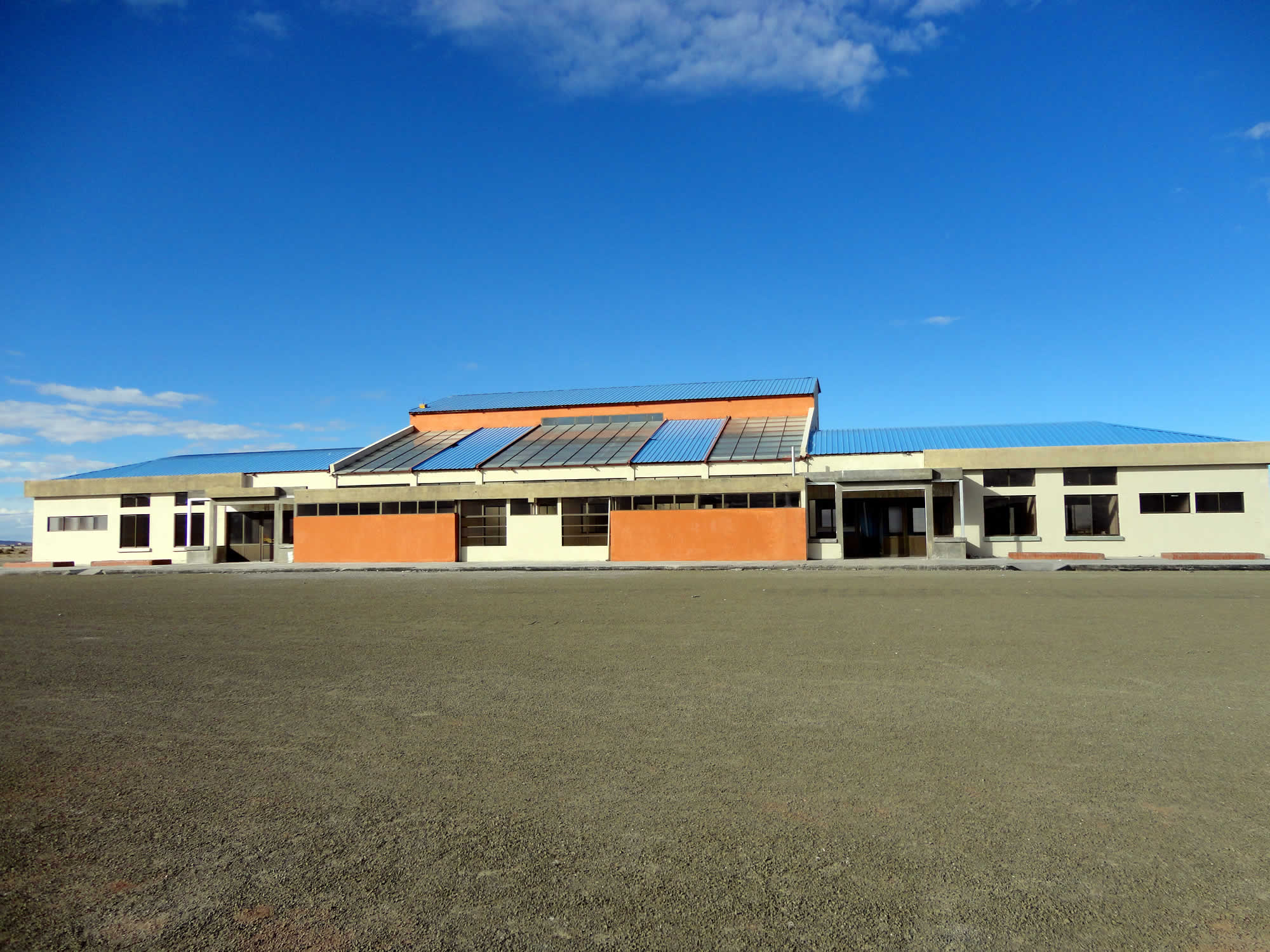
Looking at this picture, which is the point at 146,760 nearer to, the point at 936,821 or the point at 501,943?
the point at 501,943

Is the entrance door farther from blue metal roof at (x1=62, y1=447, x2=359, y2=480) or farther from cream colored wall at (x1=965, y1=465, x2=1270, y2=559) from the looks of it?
cream colored wall at (x1=965, y1=465, x2=1270, y2=559)

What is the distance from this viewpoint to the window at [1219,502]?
29.9 m

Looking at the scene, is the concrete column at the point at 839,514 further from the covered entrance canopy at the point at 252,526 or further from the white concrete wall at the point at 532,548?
the covered entrance canopy at the point at 252,526

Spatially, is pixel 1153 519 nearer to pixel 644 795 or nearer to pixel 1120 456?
pixel 1120 456

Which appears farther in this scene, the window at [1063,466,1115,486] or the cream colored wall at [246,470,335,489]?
the cream colored wall at [246,470,335,489]

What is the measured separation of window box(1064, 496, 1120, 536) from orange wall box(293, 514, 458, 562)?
81.9 ft

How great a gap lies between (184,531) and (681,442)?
2475 centimetres

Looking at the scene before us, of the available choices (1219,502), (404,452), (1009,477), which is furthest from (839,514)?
(404,452)

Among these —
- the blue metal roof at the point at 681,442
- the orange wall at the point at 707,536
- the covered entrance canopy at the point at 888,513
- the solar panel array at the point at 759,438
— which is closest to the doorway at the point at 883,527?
the covered entrance canopy at the point at 888,513

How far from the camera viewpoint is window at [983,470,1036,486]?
31.2 meters

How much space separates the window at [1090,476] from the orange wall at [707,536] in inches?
404

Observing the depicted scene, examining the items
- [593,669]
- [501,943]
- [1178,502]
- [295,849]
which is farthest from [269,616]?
[1178,502]

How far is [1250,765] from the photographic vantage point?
16.7 ft

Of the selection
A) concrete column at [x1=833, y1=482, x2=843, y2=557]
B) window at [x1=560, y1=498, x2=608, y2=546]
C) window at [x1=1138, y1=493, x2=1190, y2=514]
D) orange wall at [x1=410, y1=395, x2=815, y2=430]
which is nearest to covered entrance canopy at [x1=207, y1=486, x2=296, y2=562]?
orange wall at [x1=410, y1=395, x2=815, y2=430]
